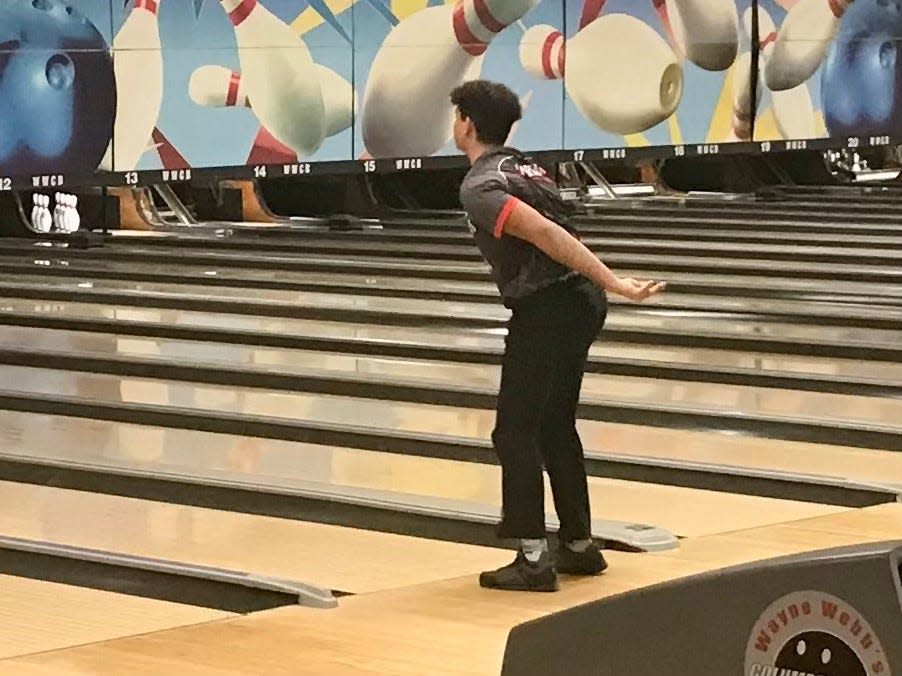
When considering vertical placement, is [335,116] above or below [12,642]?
above

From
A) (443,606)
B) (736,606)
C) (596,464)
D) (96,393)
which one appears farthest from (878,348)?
(736,606)

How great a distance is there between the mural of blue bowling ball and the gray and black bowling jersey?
23.9 feet

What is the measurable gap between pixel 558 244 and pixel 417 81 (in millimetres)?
9059

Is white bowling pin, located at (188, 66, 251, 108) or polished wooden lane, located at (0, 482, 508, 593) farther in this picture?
white bowling pin, located at (188, 66, 251, 108)

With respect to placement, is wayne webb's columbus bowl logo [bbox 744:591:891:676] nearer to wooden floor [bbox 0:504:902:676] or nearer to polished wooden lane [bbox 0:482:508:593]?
wooden floor [bbox 0:504:902:676]

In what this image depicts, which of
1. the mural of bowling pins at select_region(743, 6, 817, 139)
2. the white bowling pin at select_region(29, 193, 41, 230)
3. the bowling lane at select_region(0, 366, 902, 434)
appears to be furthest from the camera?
the mural of bowling pins at select_region(743, 6, 817, 139)

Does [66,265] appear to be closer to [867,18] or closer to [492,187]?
[492,187]

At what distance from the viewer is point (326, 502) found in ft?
16.6

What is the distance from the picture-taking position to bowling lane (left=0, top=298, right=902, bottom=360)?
7.97m

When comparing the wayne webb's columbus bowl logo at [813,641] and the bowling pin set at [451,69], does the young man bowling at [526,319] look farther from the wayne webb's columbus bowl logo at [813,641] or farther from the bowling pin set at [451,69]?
the bowling pin set at [451,69]

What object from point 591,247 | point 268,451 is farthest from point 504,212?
point 591,247

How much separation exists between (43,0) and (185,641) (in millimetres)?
8043

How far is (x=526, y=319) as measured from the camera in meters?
4.18

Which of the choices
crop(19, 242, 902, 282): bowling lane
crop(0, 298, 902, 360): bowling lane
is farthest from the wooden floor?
crop(19, 242, 902, 282): bowling lane
